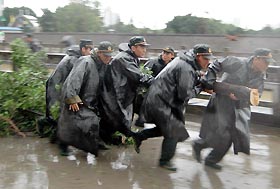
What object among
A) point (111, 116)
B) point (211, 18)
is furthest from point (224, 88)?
point (211, 18)

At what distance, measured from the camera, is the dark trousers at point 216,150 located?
5.55 meters

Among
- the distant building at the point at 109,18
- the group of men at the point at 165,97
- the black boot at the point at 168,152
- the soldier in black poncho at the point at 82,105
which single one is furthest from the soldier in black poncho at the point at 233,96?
the distant building at the point at 109,18

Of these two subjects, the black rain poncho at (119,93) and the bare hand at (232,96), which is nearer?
the bare hand at (232,96)

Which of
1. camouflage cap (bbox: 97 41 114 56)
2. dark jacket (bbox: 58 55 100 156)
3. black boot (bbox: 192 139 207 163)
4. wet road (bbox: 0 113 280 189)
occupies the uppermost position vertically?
camouflage cap (bbox: 97 41 114 56)

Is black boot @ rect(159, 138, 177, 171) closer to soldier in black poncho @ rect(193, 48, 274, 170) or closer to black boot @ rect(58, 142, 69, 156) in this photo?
soldier in black poncho @ rect(193, 48, 274, 170)

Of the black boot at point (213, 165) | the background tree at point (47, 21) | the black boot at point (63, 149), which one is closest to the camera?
the black boot at point (213, 165)

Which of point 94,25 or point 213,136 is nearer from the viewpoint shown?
point 213,136

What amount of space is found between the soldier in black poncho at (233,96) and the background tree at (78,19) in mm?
31274

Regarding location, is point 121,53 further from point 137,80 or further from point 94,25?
point 94,25

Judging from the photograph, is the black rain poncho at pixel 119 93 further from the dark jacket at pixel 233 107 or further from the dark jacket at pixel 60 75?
the dark jacket at pixel 233 107

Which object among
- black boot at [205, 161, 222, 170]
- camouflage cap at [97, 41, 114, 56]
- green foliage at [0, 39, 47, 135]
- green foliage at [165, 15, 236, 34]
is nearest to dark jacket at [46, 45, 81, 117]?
green foliage at [0, 39, 47, 135]

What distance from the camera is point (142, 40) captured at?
6008 millimetres

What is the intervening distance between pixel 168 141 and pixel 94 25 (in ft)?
105

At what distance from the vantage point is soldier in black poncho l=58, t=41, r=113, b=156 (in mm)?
5789
